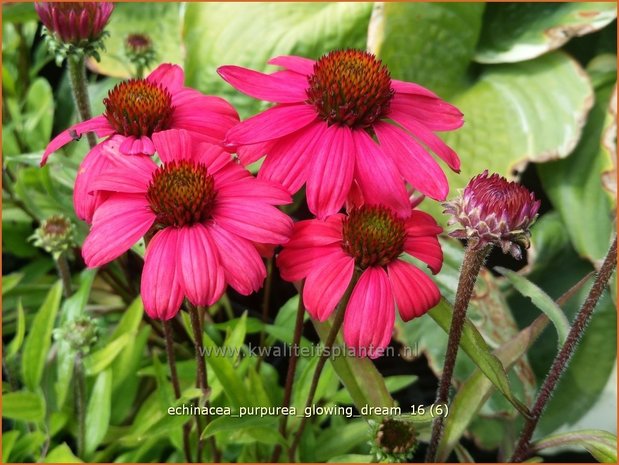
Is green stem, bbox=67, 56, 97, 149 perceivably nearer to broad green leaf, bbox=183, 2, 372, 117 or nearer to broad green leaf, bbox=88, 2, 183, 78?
broad green leaf, bbox=183, 2, 372, 117

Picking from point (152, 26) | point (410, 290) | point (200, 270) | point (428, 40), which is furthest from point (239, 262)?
point (152, 26)

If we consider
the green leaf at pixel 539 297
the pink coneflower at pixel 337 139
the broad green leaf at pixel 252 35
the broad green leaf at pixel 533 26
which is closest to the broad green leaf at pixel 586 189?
the broad green leaf at pixel 533 26

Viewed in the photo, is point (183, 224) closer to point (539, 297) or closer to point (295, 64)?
point (295, 64)

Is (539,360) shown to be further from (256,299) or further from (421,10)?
(421,10)

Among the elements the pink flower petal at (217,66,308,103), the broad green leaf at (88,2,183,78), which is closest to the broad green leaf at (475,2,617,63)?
the broad green leaf at (88,2,183,78)

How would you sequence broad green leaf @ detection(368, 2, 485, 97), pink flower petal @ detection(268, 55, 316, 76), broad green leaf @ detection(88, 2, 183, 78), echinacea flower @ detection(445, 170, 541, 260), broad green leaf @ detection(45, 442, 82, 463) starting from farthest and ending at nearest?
broad green leaf @ detection(88, 2, 183, 78) → broad green leaf @ detection(368, 2, 485, 97) → broad green leaf @ detection(45, 442, 82, 463) → pink flower petal @ detection(268, 55, 316, 76) → echinacea flower @ detection(445, 170, 541, 260)

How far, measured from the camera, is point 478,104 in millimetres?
1108

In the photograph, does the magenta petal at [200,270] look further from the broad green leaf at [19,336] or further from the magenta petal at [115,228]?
the broad green leaf at [19,336]

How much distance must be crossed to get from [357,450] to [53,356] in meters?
0.40

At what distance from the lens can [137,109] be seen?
0.53 m

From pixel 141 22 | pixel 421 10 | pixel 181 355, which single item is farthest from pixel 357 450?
pixel 141 22

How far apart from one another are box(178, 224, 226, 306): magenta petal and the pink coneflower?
76 mm

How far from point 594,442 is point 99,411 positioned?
1.74 feet

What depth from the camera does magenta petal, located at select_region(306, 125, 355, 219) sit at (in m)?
0.49
